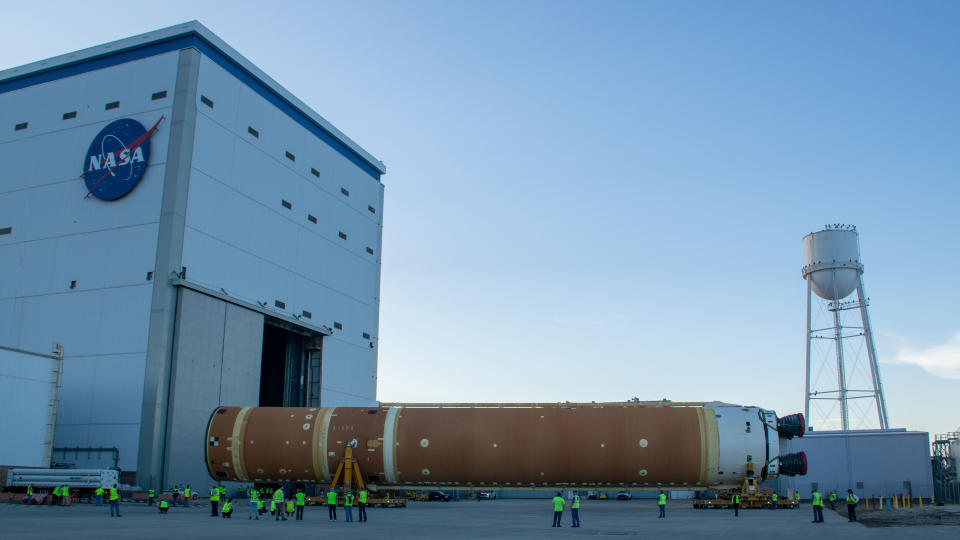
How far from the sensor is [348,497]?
2845 centimetres

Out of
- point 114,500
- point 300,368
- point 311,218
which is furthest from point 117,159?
point 114,500

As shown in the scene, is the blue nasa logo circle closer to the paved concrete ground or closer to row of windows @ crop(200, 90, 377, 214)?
row of windows @ crop(200, 90, 377, 214)

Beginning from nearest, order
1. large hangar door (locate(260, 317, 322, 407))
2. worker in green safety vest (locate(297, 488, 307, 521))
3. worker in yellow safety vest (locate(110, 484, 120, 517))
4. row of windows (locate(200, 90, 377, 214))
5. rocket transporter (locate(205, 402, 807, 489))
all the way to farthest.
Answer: worker in yellow safety vest (locate(110, 484, 120, 517))
worker in green safety vest (locate(297, 488, 307, 521))
rocket transporter (locate(205, 402, 807, 489))
row of windows (locate(200, 90, 377, 214))
large hangar door (locate(260, 317, 322, 407))

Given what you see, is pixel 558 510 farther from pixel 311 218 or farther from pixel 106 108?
pixel 106 108

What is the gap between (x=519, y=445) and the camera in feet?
119

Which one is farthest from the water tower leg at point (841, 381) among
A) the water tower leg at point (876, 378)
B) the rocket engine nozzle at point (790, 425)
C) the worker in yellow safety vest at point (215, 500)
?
the worker in yellow safety vest at point (215, 500)

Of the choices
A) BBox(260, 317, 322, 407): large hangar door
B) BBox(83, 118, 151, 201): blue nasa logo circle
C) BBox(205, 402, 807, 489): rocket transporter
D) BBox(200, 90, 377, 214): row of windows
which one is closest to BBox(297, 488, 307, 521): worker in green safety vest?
BBox(205, 402, 807, 489): rocket transporter

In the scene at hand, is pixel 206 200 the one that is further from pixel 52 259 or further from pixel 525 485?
pixel 525 485

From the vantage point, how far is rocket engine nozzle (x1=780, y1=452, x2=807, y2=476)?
3622 cm

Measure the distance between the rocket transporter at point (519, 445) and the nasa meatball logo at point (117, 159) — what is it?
1934 cm

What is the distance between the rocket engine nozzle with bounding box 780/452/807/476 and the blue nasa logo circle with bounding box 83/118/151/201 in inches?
1591

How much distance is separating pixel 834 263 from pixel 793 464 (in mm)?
36531

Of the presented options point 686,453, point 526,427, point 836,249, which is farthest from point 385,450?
point 836,249

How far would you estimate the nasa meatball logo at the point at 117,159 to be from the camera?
48.4m
